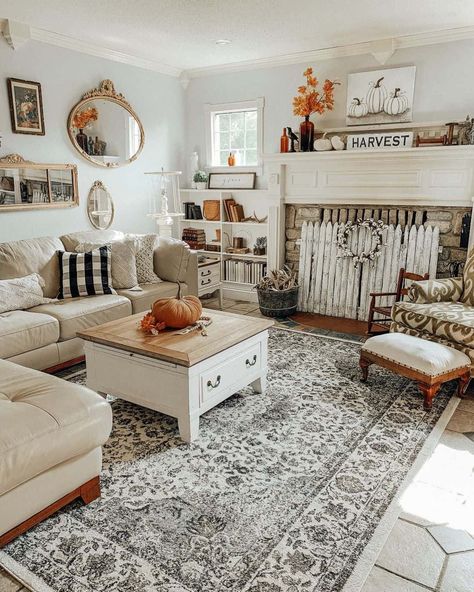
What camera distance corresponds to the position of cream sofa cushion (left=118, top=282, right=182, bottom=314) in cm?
413

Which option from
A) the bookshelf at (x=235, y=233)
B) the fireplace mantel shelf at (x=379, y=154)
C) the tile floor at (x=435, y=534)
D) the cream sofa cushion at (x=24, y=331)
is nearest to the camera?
the tile floor at (x=435, y=534)

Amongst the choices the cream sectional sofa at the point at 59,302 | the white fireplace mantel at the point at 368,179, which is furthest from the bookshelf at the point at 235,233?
the cream sectional sofa at the point at 59,302

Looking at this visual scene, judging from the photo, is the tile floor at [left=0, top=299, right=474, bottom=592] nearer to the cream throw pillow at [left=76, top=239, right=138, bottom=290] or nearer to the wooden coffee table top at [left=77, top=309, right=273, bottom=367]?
Answer: the wooden coffee table top at [left=77, top=309, right=273, bottom=367]

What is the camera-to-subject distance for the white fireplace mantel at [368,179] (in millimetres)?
4219

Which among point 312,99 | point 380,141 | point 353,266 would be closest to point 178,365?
point 353,266

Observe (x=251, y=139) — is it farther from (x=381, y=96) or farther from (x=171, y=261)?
(x=171, y=261)

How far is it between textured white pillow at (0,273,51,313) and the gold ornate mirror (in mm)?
1584

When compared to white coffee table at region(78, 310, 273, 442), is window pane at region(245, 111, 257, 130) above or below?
above

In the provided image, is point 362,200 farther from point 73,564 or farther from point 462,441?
point 73,564

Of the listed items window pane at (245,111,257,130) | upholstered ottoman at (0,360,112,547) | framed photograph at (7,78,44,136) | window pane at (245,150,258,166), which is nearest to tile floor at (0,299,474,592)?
upholstered ottoman at (0,360,112,547)

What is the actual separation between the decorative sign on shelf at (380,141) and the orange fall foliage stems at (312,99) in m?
0.40

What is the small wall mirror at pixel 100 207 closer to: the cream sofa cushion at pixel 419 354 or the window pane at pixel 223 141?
the window pane at pixel 223 141

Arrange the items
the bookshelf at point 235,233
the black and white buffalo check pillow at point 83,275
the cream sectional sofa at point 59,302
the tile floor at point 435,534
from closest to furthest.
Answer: the tile floor at point 435,534
the cream sectional sofa at point 59,302
the black and white buffalo check pillow at point 83,275
the bookshelf at point 235,233

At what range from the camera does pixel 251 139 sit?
552 centimetres
